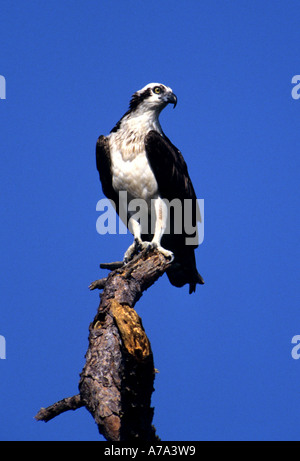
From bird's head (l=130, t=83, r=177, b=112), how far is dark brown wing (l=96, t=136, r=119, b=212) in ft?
2.20

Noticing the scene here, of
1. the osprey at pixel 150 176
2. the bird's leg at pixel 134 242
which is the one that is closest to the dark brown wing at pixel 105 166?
the osprey at pixel 150 176

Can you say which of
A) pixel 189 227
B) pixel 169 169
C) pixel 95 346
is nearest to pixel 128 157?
pixel 169 169

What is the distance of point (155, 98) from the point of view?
887 centimetres

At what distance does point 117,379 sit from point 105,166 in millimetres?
3970

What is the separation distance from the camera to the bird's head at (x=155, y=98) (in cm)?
886

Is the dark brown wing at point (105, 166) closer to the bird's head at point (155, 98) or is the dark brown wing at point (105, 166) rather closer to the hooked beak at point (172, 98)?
the bird's head at point (155, 98)

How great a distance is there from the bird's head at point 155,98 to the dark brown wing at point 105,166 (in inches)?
26.4

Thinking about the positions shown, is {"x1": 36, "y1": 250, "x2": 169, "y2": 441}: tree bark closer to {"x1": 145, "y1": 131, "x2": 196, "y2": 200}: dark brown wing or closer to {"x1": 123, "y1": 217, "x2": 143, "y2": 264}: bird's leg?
{"x1": 123, "y1": 217, "x2": 143, "y2": 264}: bird's leg

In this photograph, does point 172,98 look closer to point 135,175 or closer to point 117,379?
point 135,175

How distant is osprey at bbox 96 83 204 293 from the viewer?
335 inches

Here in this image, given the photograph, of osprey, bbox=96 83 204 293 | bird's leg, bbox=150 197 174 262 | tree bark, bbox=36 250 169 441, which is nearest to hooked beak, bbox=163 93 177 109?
osprey, bbox=96 83 204 293

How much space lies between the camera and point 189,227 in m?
8.87
